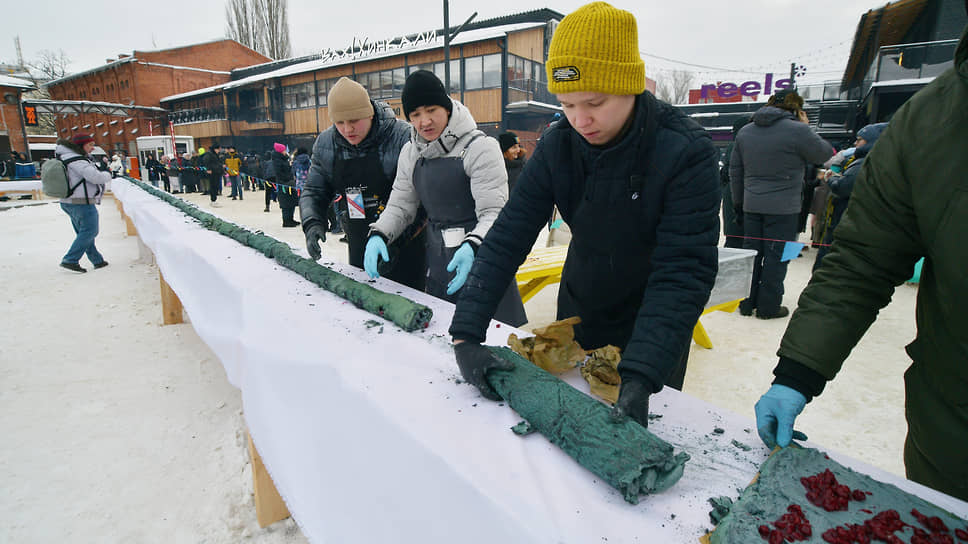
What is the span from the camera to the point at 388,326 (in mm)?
1697

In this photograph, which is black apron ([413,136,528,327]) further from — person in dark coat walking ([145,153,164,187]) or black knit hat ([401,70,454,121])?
person in dark coat walking ([145,153,164,187])

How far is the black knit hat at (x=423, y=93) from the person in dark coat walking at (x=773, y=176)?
2.89 meters

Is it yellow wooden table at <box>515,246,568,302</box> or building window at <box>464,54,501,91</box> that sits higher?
building window at <box>464,54,501,91</box>

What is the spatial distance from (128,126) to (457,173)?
1601 inches

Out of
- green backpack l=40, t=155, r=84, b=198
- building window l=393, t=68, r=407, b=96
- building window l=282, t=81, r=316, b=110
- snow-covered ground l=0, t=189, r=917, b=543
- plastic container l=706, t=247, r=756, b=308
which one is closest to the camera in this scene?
snow-covered ground l=0, t=189, r=917, b=543

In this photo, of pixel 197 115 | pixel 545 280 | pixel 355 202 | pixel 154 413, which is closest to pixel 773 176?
pixel 545 280

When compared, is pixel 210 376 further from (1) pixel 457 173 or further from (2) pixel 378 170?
(1) pixel 457 173

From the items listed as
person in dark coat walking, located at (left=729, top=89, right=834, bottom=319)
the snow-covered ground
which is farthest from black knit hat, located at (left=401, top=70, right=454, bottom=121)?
person in dark coat walking, located at (left=729, top=89, right=834, bottom=319)

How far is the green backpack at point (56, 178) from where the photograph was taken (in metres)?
5.82

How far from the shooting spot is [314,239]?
2.62 m

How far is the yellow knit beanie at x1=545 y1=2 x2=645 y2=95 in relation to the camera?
112 cm

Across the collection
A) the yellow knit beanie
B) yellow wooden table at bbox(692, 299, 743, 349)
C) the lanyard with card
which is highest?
the yellow knit beanie

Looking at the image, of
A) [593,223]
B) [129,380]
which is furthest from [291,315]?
[129,380]

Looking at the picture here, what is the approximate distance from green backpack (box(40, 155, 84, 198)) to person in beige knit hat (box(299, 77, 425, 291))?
17.3 ft
